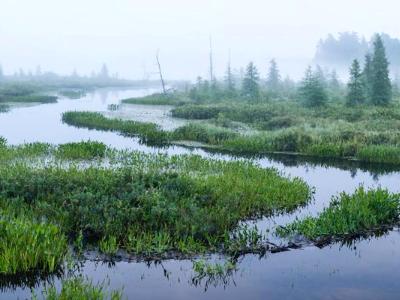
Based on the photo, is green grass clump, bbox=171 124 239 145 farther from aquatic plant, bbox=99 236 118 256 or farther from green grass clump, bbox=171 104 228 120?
aquatic plant, bbox=99 236 118 256

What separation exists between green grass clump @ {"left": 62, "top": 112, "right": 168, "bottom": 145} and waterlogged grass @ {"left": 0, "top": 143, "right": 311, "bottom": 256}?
1228 cm

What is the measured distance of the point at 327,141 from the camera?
2742cm

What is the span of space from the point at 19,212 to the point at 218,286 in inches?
241

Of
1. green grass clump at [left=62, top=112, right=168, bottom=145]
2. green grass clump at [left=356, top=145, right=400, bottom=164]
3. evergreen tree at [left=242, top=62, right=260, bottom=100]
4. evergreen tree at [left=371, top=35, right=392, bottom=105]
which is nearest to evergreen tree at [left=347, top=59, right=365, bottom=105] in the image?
evergreen tree at [left=371, top=35, right=392, bottom=105]

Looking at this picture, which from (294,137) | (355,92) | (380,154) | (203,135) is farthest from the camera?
(355,92)

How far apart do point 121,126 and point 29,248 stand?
25.4 metres

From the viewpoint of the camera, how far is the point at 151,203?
13.3m

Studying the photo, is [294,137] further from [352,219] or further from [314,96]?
[314,96]

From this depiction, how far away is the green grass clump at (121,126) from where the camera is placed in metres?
30.6

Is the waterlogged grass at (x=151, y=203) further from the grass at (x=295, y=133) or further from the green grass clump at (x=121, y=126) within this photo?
the green grass clump at (x=121, y=126)

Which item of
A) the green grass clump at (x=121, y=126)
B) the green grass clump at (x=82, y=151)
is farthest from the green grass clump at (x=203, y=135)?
the green grass clump at (x=82, y=151)

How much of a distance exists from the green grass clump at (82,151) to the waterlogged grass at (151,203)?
351cm

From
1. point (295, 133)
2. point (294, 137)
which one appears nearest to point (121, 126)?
point (295, 133)

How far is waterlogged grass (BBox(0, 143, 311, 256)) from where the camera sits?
11.8m
